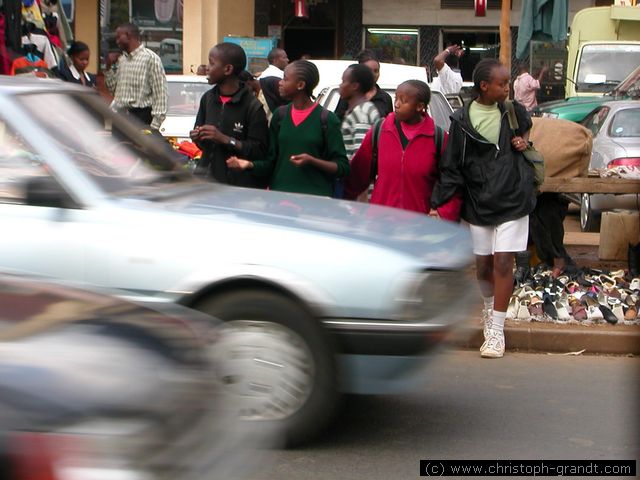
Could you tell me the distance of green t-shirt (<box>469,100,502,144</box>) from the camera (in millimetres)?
6754

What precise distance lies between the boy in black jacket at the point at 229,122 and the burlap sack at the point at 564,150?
8.47ft

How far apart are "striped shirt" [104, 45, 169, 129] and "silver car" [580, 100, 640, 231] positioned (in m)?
4.70

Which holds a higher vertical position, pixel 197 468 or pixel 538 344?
pixel 197 468

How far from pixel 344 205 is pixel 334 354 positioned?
111cm

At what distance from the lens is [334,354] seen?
4895 millimetres

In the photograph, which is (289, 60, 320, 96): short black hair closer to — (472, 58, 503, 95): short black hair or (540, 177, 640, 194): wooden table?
(472, 58, 503, 95): short black hair

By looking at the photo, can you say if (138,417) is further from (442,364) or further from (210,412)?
(442,364)

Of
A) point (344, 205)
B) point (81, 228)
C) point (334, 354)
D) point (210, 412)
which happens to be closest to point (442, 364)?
point (344, 205)

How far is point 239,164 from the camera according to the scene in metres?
6.81

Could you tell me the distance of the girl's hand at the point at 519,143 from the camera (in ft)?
22.0

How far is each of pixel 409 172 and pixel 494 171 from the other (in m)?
0.53

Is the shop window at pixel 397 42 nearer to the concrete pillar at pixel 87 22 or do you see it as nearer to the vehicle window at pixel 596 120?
the concrete pillar at pixel 87 22

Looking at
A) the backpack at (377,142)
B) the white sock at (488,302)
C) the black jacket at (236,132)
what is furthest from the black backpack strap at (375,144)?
the white sock at (488,302)

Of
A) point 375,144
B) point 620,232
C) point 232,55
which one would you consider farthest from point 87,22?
point 375,144
